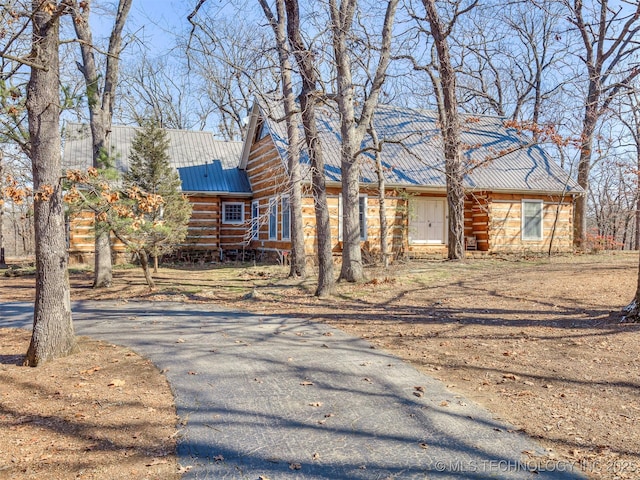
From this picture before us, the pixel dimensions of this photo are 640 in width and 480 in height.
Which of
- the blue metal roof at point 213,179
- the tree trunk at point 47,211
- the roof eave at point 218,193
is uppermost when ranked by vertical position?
the blue metal roof at point 213,179

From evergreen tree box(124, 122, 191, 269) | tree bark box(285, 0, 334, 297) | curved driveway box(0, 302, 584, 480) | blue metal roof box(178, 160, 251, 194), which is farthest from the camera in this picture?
blue metal roof box(178, 160, 251, 194)

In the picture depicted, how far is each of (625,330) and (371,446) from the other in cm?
513

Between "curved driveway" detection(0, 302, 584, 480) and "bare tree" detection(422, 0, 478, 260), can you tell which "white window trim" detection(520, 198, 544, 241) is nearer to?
"bare tree" detection(422, 0, 478, 260)

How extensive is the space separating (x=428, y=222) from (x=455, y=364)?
1472 centimetres

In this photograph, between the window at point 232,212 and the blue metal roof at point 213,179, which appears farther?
the window at point 232,212

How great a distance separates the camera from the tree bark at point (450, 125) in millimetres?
15398

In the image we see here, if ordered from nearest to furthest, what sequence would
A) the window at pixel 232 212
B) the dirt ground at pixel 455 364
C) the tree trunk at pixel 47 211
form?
the dirt ground at pixel 455 364 → the tree trunk at pixel 47 211 → the window at pixel 232 212

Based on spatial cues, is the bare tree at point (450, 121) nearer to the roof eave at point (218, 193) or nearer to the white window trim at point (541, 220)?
the white window trim at point (541, 220)

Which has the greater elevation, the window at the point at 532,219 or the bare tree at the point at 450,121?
the bare tree at the point at 450,121

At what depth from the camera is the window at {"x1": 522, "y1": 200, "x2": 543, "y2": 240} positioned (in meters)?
20.9

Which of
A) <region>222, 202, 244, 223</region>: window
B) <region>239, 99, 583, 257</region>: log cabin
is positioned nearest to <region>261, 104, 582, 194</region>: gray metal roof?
<region>239, 99, 583, 257</region>: log cabin

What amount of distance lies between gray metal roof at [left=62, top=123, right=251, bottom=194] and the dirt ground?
953 cm

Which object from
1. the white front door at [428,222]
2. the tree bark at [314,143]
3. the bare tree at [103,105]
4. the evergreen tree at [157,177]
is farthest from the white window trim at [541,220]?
the bare tree at [103,105]

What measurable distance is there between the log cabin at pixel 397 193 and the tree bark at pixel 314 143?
624 centimetres
